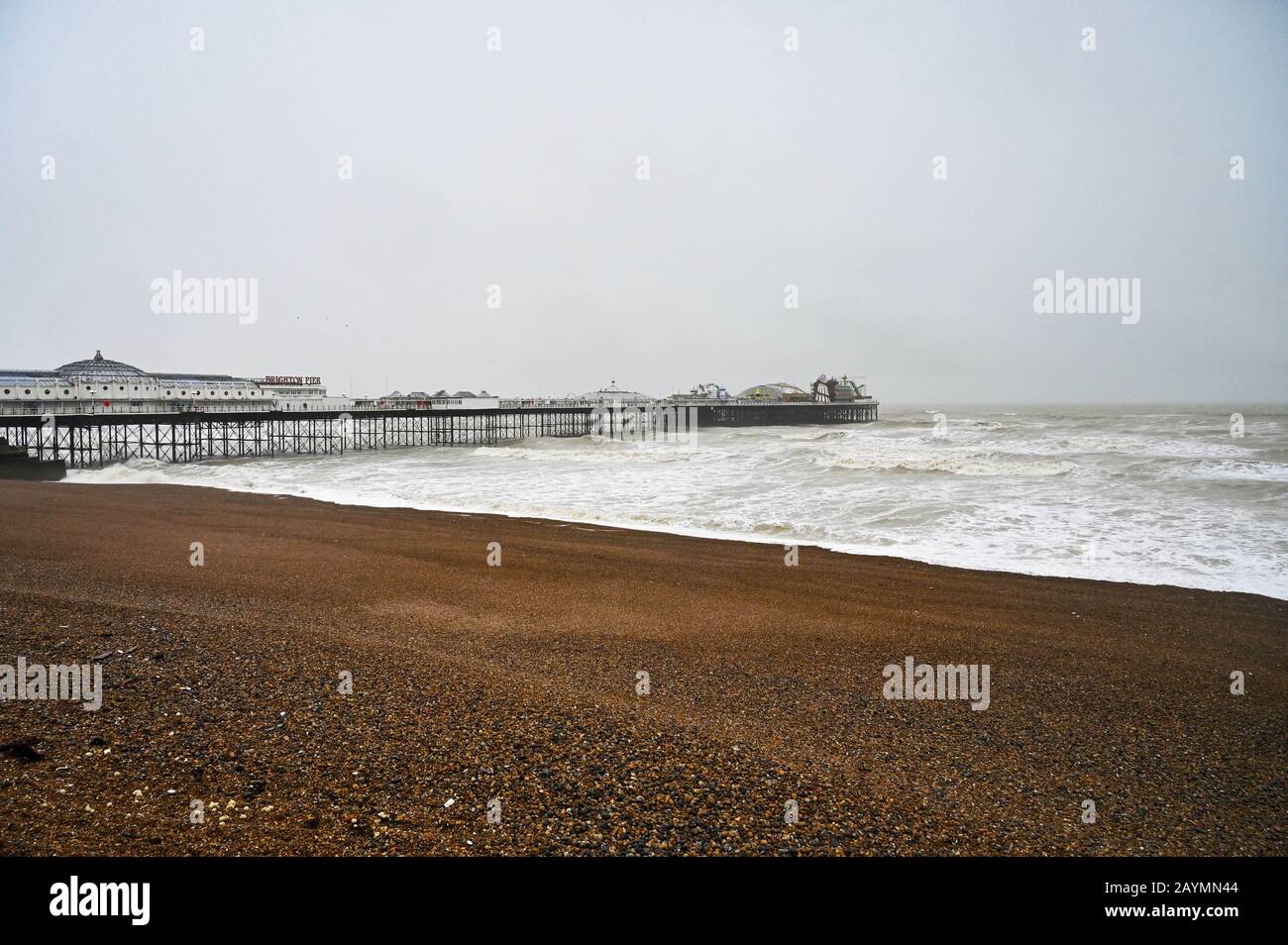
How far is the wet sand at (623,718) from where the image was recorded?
3.00 meters

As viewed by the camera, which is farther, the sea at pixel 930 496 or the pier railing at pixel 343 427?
the pier railing at pixel 343 427

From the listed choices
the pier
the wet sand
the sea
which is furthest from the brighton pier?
the wet sand

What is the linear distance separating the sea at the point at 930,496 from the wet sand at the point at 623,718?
8.80ft

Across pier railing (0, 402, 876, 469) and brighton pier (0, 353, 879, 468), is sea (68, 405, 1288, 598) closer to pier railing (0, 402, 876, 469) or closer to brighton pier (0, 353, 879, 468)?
pier railing (0, 402, 876, 469)

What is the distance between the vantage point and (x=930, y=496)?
17.1 metres

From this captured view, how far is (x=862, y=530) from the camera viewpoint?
43.3ft

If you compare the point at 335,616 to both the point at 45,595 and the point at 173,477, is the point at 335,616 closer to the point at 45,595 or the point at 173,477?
the point at 45,595

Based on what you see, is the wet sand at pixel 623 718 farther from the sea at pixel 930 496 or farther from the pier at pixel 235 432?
the pier at pixel 235 432

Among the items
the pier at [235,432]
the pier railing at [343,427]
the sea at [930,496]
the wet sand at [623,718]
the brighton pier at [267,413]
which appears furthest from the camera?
the pier railing at [343,427]

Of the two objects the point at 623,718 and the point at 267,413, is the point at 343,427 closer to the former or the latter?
the point at 267,413

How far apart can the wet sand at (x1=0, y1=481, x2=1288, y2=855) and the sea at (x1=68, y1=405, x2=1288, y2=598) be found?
2683 mm

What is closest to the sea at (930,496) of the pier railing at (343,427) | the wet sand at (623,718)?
the wet sand at (623,718)
